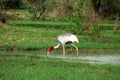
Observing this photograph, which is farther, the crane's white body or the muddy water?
the crane's white body

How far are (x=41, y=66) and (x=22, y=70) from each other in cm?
108

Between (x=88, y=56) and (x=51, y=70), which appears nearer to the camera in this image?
(x=51, y=70)

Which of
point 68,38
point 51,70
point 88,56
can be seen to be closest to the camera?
point 51,70

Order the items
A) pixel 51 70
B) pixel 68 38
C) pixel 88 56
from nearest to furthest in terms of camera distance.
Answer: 1. pixel 51 70
2. pixel 88 56
3. pixel 68 38

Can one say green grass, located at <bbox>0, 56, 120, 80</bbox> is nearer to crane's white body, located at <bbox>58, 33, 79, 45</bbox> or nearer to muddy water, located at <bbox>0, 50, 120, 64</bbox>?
muddy water, located at <bbox>0, 50, 120, 64</bbox>

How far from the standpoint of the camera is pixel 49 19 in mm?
47312

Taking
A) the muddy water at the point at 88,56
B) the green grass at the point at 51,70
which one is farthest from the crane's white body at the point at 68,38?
the green grass at the point at 51,70

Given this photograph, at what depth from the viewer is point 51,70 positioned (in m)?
13.5

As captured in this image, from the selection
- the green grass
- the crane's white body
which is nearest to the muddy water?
the crane's white body

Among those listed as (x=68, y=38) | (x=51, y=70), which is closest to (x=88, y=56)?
(x=68, y=38)

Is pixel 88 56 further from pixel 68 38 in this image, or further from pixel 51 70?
pixel 51 70

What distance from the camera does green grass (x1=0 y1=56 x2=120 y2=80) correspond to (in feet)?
40.5

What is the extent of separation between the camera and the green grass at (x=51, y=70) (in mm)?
12342

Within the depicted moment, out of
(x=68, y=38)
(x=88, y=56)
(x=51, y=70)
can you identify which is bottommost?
(x=88, y=56)
